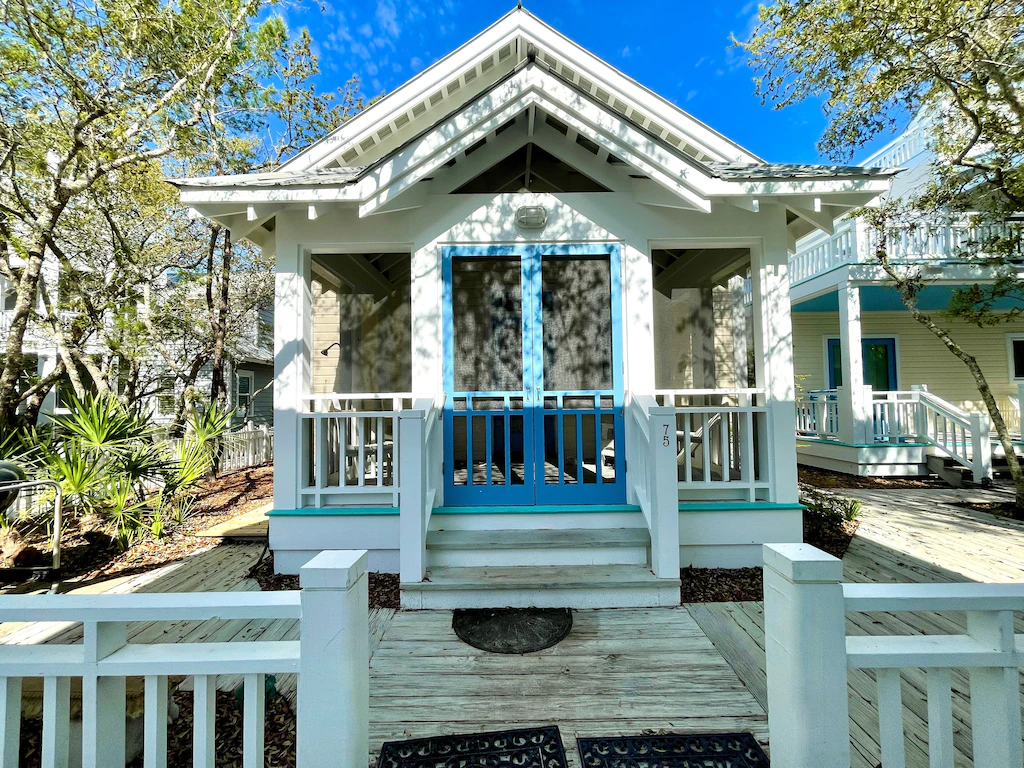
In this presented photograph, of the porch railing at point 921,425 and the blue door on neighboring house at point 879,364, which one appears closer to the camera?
the porch railing at point 921,425

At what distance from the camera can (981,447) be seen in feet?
23.5

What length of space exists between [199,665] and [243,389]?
15537 millimetres

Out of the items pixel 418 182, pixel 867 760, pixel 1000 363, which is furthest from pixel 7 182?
pixel 1000 363

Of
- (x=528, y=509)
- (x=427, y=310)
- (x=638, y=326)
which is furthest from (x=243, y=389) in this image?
(x=638, y=326)

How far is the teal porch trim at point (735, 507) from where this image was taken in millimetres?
3812

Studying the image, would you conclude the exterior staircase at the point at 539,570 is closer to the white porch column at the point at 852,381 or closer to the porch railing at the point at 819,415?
the white porch column at the point at 852,381

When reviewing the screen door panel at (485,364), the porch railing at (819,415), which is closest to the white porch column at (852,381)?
the porch railing at (819,415)

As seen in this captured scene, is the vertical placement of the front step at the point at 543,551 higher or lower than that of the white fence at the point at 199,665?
lower

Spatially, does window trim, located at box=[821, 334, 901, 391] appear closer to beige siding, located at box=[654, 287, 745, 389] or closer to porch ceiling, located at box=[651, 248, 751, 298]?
beige siding, located at box=[654, 287, 745, 389]

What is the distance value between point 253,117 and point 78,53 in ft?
9.07

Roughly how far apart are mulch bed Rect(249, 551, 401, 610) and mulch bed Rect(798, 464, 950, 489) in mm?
7088

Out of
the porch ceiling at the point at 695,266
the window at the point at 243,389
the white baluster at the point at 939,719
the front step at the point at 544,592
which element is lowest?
the front step at the point at 544,592

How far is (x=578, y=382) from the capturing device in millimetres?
4055

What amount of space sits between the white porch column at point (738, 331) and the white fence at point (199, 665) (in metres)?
5.35
